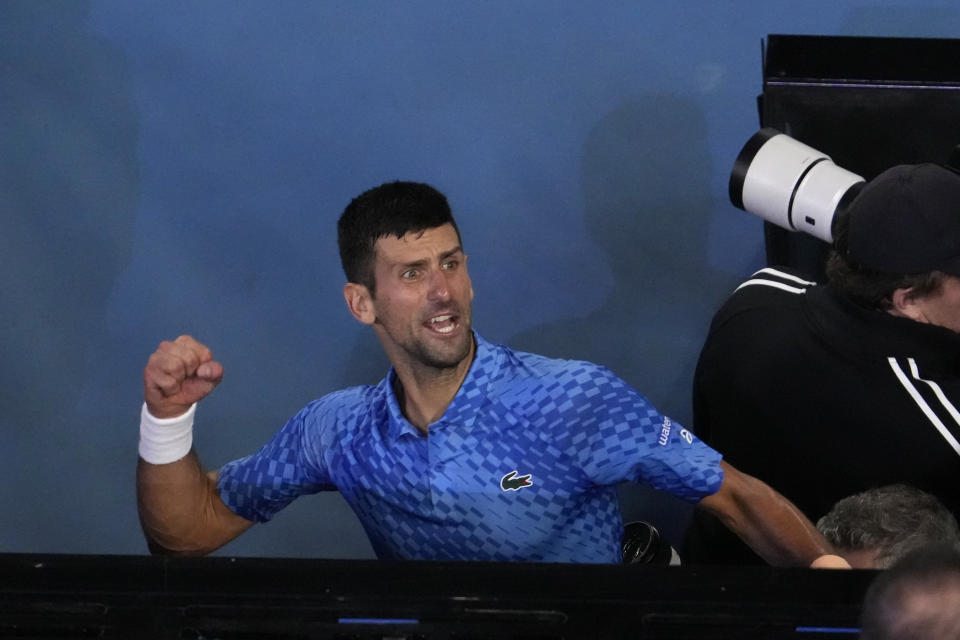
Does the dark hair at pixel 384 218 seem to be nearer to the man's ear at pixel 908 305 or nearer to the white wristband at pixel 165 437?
the white wristband at pixel 165 437

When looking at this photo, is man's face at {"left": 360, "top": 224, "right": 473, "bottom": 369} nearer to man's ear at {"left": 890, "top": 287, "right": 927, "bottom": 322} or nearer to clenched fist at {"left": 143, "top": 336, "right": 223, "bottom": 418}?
clenched fist at {"left": 143, "top": 336, "right": 223, "bottom": 418}

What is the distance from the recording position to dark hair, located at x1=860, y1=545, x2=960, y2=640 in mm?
867

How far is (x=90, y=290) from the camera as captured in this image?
9.75 ft

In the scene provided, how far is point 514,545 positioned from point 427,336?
338mm

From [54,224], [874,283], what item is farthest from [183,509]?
[54,224]

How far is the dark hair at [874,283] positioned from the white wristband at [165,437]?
102 cm

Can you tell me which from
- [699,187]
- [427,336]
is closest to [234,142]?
[699,187]

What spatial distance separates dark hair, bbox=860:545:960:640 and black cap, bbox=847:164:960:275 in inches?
40.8

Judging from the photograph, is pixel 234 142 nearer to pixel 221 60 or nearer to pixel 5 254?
pixel 221 60

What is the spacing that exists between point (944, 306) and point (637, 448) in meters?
0.55

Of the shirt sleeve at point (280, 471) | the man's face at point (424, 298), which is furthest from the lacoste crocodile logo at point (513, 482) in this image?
the shirt sleeve at point (280, 471)

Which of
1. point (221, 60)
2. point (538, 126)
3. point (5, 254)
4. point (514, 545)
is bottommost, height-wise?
point (514, 545)

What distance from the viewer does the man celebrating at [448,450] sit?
177 cm

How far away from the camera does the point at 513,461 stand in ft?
5.89
